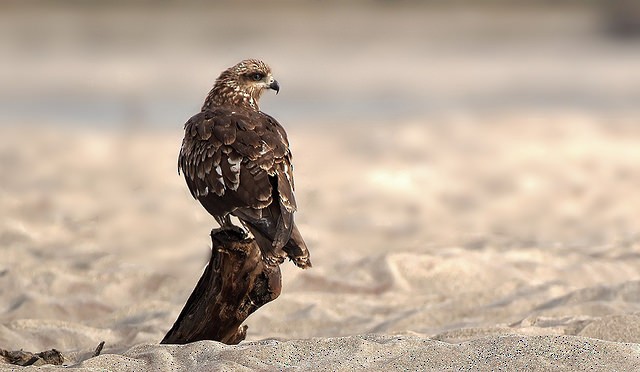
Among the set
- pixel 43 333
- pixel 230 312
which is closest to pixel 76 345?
pixel 43 333

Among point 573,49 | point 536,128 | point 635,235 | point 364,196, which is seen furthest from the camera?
point 573,49

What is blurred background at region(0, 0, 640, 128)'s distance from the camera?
1808cm

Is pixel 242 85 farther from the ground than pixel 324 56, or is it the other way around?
pixel 324 56

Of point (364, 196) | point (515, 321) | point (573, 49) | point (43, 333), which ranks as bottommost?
point (515, 321)

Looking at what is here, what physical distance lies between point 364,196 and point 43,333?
494 cm

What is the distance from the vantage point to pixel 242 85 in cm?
619

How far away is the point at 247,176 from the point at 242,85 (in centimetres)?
106

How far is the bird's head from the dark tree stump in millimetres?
1083

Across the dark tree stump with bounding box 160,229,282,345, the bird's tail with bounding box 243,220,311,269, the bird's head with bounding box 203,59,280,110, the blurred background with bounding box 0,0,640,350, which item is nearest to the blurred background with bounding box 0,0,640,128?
the blurred background with bounding box 0,0,640,350

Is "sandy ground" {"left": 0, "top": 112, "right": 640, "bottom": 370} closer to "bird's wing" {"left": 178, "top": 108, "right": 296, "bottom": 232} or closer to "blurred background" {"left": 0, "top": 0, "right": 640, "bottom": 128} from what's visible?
"bird's wing" {"left": 178, "top": 108, "right": 296, "bottom": 232}

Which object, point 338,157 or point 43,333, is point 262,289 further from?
point 338,157

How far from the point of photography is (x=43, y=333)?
643 cm

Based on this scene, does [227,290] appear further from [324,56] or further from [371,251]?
[324,56]

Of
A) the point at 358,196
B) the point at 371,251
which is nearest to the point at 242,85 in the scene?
the point at 371,251
